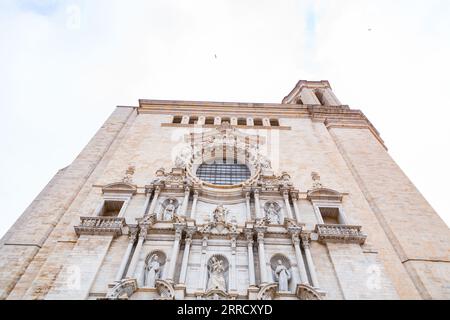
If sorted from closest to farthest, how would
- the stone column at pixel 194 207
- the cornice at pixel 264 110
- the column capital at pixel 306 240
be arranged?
1. the column capital at pixel 306 240
2. the stone column at pixel 194 207
3. the cornice at pixel 264 110

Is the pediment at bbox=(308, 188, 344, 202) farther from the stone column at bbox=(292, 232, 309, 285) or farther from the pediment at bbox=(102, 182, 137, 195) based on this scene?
the pediment at bbox=(102, 182, 137, 195)

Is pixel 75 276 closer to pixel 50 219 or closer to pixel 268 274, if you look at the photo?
pixel 50 219

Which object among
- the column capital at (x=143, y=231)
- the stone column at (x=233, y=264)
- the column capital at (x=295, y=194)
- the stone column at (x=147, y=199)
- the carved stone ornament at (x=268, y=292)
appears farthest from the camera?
the column capital at (x=295, y=194)

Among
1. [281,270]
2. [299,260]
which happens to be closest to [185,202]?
[281,270]

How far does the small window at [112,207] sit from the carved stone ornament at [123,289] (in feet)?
15.9

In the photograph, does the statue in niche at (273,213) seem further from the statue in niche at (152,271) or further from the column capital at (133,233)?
the column capital at (133,233)

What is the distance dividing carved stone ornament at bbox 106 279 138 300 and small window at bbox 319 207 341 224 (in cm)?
840

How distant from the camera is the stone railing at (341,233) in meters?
12.5

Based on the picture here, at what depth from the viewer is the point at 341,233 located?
41.8ft

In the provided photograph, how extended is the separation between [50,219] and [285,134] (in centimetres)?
1381

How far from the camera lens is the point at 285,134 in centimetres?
2112

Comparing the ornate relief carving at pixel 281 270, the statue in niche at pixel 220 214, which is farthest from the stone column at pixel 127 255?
the ornate relief carving at pixel 281 270
